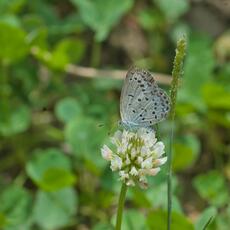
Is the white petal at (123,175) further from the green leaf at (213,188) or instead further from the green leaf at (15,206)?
the green leaf at (213,188)

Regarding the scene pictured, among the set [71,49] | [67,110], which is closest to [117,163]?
[67,110]

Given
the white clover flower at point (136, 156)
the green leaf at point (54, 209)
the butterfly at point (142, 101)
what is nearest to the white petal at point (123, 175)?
the white clover flower at point (136, 156)

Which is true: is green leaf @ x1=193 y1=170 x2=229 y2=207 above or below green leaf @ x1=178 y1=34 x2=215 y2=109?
below

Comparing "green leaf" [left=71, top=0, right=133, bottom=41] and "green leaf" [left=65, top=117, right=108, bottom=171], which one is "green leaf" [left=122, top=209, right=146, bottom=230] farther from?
"green leaf" [left=71, top=0, right=133, bottom=41]

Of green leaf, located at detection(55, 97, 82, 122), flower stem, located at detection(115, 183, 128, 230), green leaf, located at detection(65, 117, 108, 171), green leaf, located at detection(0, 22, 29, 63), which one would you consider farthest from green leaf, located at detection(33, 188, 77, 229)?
flower stem, located at detection(115, 183, 128, 230)

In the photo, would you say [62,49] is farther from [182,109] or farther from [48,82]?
[182,109]

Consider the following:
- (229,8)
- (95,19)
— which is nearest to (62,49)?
(95,19)
